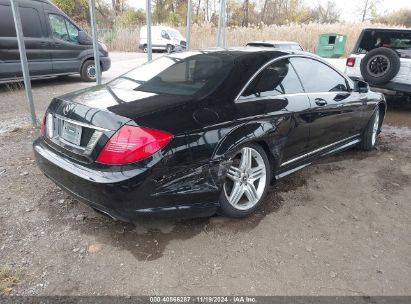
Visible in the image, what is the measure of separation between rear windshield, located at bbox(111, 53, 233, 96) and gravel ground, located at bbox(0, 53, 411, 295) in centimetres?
116

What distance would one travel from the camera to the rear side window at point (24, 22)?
808 centimetres

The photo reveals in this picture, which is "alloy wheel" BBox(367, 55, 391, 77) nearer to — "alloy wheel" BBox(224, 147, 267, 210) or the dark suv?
"alloy wheel" BBox(224, 147, 267, 210)

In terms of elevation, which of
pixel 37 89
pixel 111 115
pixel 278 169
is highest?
pixel 111 115

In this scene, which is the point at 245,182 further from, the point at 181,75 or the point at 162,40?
the point at 162,40

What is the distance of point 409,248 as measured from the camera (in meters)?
2.85

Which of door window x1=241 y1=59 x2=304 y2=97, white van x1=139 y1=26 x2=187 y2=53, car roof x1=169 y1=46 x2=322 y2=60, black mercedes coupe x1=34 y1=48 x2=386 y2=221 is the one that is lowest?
white van x1=139 y1=26 x2=187 y2=53

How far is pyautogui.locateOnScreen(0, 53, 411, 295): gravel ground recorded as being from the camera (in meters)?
2.38

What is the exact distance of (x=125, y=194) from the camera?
2.44 metres

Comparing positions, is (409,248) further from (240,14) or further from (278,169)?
(240,14)

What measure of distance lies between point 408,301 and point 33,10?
945 centimetres

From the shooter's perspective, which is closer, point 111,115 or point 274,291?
point 274,291

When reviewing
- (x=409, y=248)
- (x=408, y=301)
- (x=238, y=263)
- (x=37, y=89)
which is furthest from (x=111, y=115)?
(x=37, y=89)

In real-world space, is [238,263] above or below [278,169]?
below

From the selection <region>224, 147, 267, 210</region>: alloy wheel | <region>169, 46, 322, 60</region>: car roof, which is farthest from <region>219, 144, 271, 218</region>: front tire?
<region>169, 46, 322, 60</region>: car roof
